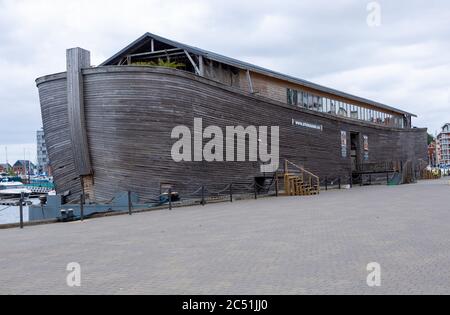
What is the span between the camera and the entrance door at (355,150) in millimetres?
39469

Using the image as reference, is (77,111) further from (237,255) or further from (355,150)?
(355,150)

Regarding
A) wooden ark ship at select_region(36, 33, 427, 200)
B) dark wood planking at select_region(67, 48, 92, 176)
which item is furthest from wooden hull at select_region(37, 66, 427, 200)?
dark wood planking at select_region(67, 48, 92, 176)

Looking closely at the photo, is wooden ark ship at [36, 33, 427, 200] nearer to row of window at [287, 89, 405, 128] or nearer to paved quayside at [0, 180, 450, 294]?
row of window at [287, 89, 405, 128]

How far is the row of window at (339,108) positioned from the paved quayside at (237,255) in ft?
63.1

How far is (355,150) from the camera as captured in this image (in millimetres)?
39844

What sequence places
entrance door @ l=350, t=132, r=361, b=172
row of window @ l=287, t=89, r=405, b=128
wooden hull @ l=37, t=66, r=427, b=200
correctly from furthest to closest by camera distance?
entrance door @ l=350, t=132, r=361, b=172 < row of window @ l=287, t=89, r=405, b=128 < wooden hull @ l=37, t=66, r=427, b=200

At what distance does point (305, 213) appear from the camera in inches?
587

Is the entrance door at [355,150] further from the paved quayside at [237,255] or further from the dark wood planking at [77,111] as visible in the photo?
the paved quayside at [237,255]

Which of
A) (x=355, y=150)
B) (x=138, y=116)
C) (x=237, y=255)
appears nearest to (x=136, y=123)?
(x=138, y=116)

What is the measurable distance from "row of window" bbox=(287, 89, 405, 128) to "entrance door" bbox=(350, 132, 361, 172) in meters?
1.79

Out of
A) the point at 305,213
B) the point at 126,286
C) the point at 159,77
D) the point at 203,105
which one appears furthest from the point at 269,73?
the point at 126,286

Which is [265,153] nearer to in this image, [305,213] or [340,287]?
[305,213]

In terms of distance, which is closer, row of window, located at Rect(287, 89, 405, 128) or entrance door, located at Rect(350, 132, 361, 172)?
row of window, located at Rect(287, 89, 405, 128)

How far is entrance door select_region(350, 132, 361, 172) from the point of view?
39.5 m
